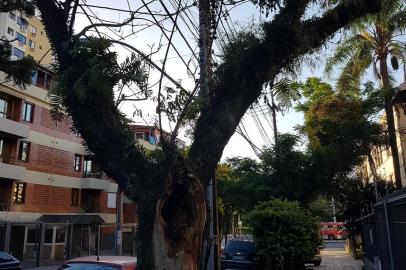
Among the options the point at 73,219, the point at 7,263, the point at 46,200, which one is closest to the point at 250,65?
the point at 7,263

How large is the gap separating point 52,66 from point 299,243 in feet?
44.0

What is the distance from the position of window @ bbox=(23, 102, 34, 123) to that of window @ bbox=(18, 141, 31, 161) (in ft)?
5.15

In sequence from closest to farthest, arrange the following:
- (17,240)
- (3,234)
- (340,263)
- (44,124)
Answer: (3,234), (340,263), (17,240), (44,124)

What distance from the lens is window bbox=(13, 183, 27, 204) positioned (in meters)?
31.8

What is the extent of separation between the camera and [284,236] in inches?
659

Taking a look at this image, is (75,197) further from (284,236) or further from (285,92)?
(285,92)

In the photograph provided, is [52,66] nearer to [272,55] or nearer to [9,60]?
[272,55]

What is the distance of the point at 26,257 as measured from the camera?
1164 inches

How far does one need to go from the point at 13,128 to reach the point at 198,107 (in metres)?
27.9

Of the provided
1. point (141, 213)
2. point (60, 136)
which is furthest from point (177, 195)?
point (60, 136)

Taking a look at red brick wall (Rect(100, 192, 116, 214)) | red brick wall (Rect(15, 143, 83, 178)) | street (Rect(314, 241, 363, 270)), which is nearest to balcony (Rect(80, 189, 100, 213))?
red brick wall (Rect(100, 192, 116, 214))

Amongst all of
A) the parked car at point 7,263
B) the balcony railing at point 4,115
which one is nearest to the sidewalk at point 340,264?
the parked car at point 7,263

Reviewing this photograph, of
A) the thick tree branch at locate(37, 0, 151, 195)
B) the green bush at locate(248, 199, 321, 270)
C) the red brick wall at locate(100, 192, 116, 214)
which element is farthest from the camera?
the red brick wall at locate(100, 192, 116, 214)

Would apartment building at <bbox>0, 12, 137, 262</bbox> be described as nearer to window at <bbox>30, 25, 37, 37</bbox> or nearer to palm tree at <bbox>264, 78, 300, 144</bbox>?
palm tree at <bbox>264, 78, 300, 144</bbox>
